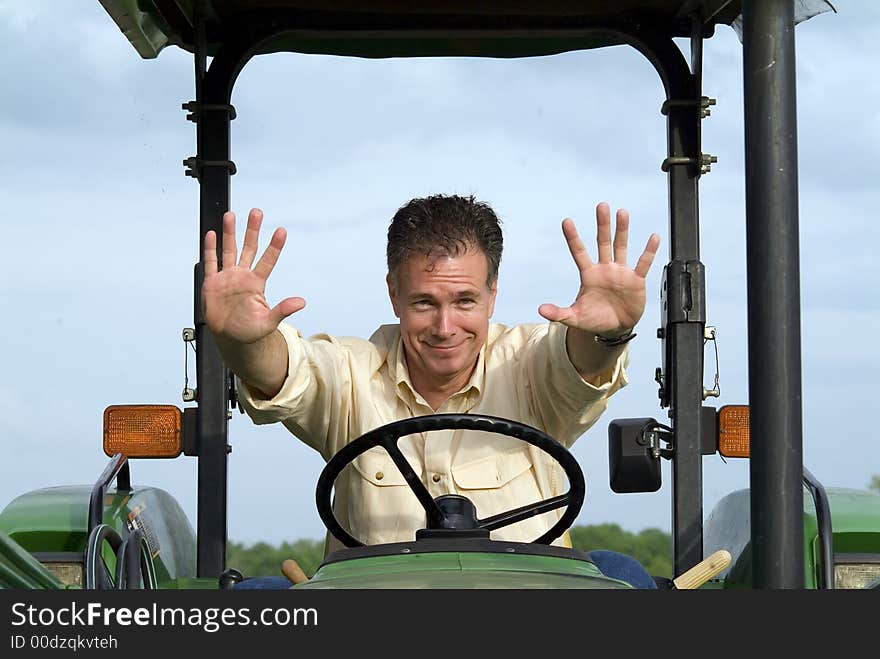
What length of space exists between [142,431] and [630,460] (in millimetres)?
1232

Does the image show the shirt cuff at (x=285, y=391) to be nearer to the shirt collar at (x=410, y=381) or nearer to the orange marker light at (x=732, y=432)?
the shirt collar at (x=410, y=381)

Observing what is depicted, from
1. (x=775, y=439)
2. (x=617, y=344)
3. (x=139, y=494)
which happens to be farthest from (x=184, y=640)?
(x=139, y=494)

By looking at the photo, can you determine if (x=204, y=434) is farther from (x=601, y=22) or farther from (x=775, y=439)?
(x=775, y=439)

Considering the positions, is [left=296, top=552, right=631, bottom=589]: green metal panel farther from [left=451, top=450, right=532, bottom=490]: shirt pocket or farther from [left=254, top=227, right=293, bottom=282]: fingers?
[left=451, top=450, right=532, bottom=490]: shirt pocket

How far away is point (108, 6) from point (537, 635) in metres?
2.26

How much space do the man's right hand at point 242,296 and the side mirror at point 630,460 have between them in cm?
71

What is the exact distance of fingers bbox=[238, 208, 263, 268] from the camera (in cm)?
251

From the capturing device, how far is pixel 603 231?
2537 millimetres

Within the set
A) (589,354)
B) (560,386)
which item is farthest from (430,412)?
(589,354)

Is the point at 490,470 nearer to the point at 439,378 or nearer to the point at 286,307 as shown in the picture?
the point at 439,378

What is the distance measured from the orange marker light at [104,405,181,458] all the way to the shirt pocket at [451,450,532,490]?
2.40ft

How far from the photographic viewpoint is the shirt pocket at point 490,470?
Answer: 10.00ft

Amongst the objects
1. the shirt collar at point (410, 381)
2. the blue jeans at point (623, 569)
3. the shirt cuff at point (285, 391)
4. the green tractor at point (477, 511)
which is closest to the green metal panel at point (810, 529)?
the green tractor at point (477, 511)

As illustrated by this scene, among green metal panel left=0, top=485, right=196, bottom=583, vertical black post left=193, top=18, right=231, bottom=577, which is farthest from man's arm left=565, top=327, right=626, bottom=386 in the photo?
green metal panel left=0, top=485, right=196, bottom=583
